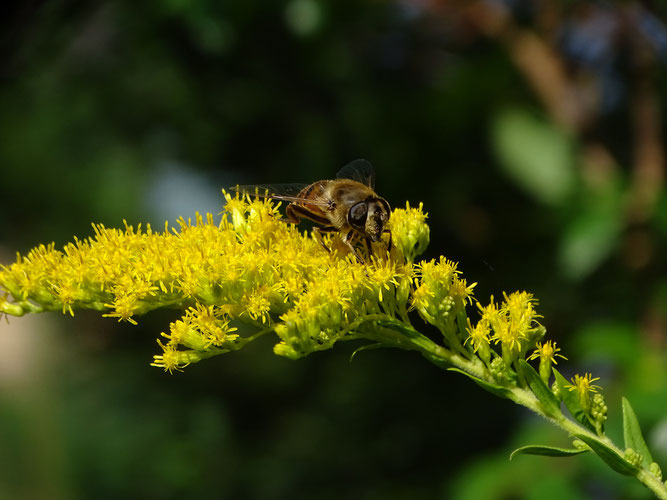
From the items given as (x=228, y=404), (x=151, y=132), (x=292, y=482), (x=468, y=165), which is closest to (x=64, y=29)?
(x=151, y=132)

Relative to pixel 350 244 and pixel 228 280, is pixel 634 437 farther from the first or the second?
pixel 228 280

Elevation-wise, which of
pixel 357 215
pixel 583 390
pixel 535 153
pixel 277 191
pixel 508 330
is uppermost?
pixel 535 153

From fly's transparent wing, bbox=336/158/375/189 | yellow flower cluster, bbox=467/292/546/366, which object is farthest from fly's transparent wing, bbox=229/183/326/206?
yellow flower cluster, bbox=467/292/546/366

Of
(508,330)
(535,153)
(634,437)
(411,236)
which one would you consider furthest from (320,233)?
(535,153)

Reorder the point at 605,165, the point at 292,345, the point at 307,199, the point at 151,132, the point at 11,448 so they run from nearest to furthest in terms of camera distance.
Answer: the point at 292,345 < the point at 307,199 < the point at 605,165 < the point at 151,132 < the point at 11,448

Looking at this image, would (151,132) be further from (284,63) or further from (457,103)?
(457,103)

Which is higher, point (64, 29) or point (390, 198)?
point (64, 29)

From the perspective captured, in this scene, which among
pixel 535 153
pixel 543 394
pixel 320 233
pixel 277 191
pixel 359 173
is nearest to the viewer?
pixel 543 394
